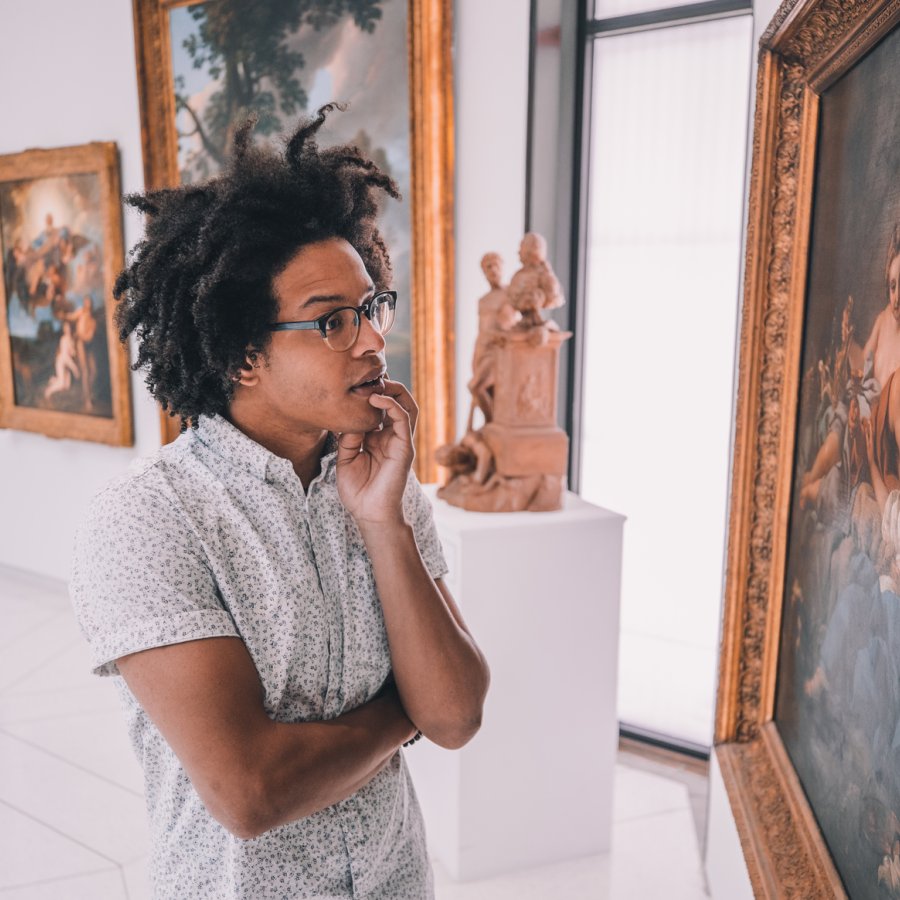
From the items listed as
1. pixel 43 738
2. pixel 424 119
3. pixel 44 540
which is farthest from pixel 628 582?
pixel 44 540

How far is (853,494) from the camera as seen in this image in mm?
1904

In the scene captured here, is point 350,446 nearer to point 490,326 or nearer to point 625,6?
point 490,326

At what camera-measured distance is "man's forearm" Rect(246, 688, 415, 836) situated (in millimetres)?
1372

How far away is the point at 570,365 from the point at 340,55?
7.22ft

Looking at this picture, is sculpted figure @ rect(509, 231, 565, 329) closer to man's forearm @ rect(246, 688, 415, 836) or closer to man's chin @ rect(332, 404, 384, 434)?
man's chin @ rect(332, 404, 384, 434)

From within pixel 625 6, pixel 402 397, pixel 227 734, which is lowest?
pixel 227 734

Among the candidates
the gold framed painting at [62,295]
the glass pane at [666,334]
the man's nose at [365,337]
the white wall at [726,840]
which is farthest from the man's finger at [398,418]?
the gold framed painting at [62,295]

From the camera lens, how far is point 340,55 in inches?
197

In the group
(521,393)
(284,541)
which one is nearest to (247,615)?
(284,541)

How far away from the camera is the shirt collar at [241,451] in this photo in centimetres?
160

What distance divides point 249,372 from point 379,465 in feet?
0.99

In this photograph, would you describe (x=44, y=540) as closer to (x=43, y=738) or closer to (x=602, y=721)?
(x=43, y=738)

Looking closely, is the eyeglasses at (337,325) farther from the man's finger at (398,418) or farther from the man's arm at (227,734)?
the man's arm at (227,734)

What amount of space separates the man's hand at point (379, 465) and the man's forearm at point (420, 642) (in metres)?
0.04
